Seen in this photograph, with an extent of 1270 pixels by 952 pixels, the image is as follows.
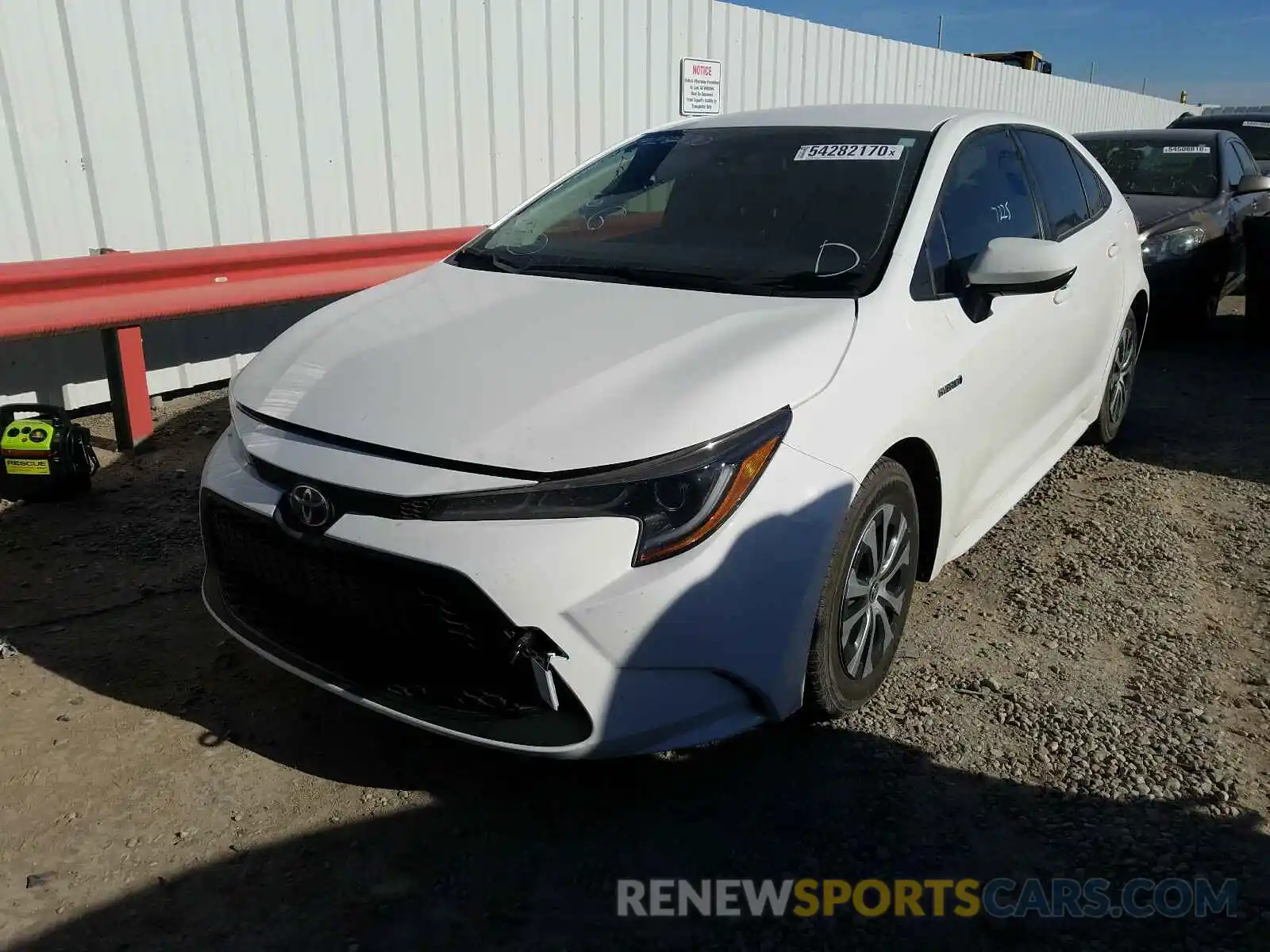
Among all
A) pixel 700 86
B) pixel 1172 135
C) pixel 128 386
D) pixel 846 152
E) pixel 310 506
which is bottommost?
pixel 128 386

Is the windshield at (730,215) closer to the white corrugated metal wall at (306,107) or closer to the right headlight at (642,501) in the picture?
the right headlight at (642,501)

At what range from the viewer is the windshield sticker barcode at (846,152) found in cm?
330

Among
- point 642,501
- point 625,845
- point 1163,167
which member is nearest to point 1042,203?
point 642,501

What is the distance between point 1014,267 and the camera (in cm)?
297

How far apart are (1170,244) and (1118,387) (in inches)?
115

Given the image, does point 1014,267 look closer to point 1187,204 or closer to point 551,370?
point 551,370

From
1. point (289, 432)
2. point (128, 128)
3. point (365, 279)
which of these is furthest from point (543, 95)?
point (289, 432)

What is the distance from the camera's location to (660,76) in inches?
322

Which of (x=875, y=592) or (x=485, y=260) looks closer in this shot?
(x=875, y=592)

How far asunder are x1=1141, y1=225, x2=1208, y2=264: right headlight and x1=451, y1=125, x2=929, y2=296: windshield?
470 cm

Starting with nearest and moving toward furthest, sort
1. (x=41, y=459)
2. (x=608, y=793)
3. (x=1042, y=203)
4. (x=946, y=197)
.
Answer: (x=608, y=793)
(x=946, y=197)
(x=1042, y=203)
(x=41, y=459)

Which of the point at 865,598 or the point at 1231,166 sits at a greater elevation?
the point at 1231,166

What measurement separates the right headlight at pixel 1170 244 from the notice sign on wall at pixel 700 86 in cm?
358

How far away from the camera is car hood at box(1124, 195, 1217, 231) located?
290 inches
